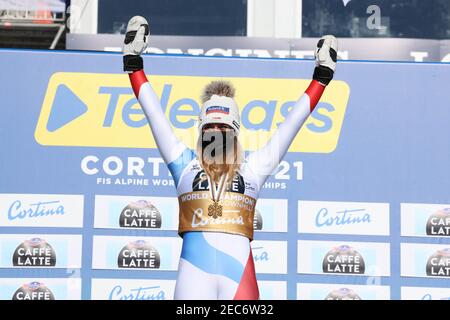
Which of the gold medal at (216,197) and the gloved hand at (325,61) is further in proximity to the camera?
the gloved hand at (325,61)

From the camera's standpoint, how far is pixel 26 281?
23.3 feet

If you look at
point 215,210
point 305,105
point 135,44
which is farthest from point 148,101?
point 305,105

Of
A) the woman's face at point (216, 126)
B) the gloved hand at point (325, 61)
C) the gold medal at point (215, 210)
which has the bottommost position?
the gold medal at point (215, 210)

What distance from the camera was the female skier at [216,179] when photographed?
5602 mm

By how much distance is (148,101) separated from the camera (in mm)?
5750

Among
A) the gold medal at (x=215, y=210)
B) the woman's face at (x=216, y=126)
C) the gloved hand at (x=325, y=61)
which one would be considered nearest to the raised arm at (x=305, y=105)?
the gloved hand at (x=325, y=61)

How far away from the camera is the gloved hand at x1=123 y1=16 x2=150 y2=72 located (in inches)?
227

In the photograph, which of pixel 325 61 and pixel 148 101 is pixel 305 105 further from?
pixel 148 101

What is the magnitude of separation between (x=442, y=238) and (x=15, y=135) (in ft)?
11.9

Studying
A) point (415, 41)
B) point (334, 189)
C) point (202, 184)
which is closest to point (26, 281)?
point (202, 184)

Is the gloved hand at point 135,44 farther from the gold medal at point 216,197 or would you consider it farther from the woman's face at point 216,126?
the gold medal at point 216,197

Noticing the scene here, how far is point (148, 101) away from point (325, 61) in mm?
1206

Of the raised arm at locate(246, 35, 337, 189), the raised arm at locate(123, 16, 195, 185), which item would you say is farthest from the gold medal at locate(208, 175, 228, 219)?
the raised arm at locate(246, 35, 337, 189)

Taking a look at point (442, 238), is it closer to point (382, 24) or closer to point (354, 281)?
point (354, 281)
